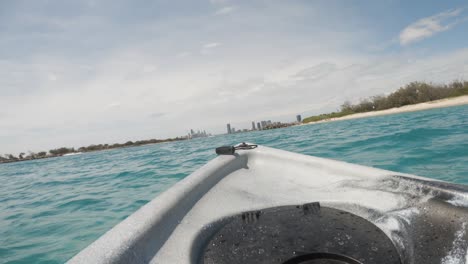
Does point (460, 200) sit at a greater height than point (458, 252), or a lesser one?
greater

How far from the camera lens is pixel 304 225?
1.30m

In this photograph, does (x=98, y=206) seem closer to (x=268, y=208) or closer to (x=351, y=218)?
(x=268, y=208)

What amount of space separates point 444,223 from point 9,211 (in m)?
6.33

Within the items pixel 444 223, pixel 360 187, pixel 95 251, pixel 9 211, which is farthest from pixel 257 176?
pixel 9 211

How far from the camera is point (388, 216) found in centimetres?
128

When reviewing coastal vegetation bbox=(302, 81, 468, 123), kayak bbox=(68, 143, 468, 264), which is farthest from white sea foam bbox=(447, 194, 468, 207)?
coastal vegetation bbox=(302, 81, 468, 123)

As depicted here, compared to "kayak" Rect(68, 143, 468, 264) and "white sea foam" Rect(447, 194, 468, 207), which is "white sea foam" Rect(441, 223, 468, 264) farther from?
"white sea foam" Rect(447, 194, 468, 207)

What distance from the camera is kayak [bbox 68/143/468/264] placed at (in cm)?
100

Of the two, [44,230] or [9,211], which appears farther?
[9,211]

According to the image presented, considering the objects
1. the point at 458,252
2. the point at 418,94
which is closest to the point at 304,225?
the point at 458,252

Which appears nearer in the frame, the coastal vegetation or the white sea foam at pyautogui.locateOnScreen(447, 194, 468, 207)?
the white sea foam at pyautogui.locateOnScreen(447, 194, 468, 207)

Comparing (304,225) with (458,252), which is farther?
(304,225)

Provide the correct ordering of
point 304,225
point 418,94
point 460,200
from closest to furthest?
point 460,200, point 304,225, point 418,94

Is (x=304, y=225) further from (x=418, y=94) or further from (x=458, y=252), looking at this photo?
(x=418, y=94)
